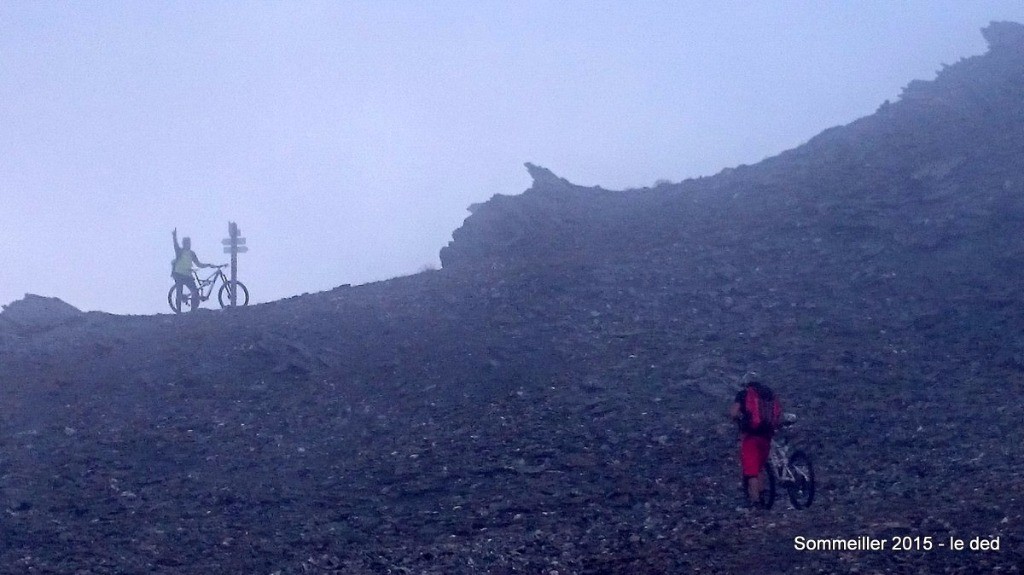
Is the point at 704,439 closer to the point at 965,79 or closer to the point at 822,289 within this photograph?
the point at 822,289

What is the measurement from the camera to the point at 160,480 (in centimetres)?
→ 1534

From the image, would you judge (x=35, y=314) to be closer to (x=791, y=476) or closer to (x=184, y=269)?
(x=184, y=269)

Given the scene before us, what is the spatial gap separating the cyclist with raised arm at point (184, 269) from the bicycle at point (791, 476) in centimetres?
1655

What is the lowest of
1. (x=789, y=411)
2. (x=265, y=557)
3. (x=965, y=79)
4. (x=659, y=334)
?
(x=265, y=557)

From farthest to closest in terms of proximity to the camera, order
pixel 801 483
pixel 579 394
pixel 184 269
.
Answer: pixel 184 269 < pixel 579 394 < pixel 801 483

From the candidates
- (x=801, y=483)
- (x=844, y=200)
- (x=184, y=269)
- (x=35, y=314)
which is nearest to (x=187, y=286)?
(x=184, y=269)

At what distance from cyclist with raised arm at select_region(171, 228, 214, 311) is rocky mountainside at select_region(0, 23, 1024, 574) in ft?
5.04

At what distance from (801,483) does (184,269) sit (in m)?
17.2

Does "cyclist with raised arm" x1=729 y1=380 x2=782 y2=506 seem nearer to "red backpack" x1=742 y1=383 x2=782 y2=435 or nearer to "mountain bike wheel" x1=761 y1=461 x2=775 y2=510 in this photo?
"red backpack" x1=742 y1=383 x2=782 y2=435

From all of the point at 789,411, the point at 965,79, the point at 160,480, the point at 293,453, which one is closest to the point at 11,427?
the point at 160,480

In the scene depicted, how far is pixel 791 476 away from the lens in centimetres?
1252

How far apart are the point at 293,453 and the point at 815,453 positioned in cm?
781

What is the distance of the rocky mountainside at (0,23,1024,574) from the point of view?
12531mm

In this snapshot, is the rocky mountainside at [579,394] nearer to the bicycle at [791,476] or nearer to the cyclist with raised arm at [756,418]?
the bicycle at [791,476]
